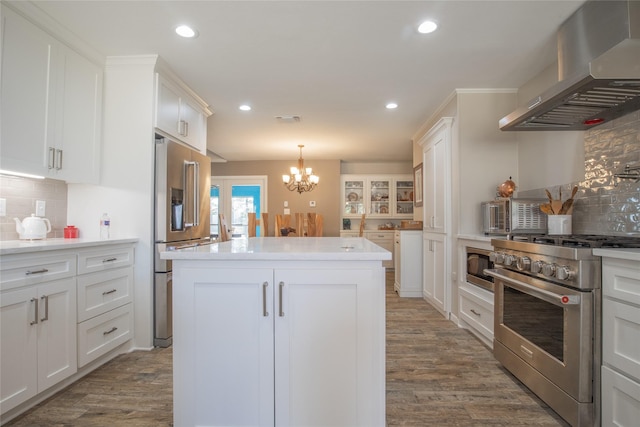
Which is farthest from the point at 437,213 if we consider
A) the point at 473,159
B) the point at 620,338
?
the point at 620,338

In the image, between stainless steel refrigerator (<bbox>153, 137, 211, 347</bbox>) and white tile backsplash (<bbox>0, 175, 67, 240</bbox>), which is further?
stainless steel refrigerator (<bbox>153, 137, 211, 347</bbox>)

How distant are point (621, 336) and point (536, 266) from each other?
483 mm

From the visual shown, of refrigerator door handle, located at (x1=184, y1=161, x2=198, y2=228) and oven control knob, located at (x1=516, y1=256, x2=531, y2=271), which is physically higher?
refrigerator door handle, located at (x1=184, y1=161, x2=198, y2=228)

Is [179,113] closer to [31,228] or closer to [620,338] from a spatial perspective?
[31,228]

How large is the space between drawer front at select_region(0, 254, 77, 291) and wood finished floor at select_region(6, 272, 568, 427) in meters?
0.72

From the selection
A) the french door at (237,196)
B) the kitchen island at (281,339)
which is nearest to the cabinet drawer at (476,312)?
the kitchen island at (281,339)

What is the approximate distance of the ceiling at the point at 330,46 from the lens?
203cm

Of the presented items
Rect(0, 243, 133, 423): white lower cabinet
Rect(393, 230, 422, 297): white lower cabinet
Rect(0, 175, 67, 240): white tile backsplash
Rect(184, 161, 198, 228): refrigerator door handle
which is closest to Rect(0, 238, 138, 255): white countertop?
Rect(0, 243, 133, 423): white lower cabinet

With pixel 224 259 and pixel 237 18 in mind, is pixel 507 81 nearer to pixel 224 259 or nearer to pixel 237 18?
pixel 237 18

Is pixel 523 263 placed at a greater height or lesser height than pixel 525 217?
lesser

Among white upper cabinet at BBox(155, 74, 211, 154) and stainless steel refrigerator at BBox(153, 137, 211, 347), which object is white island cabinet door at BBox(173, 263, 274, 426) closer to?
stainless steel refrigerator at BBox(153, 137, 211, 347)

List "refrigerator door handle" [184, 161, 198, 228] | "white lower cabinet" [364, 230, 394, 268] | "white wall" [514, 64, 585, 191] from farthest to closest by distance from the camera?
"white lower cabinet" [364, 230, 394, 268] → "refrigerator door handle" [184, 161, 198, 228] → "white wall" [514, 64, 585, 191]

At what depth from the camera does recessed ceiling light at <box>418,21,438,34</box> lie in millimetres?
2150

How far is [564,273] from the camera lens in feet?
5.26
